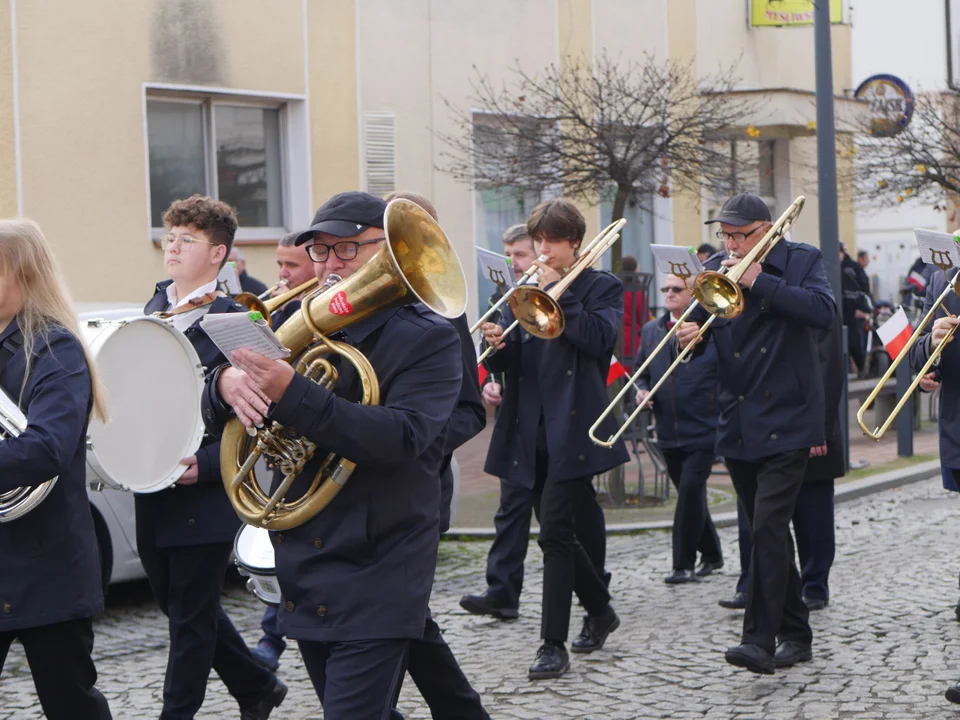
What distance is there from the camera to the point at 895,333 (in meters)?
7.78

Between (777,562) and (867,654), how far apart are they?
2.51 ft

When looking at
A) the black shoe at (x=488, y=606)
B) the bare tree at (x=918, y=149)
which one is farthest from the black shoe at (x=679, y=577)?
the bare tree at (x=918, y=149)

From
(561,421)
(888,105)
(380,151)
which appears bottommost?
(561,421)

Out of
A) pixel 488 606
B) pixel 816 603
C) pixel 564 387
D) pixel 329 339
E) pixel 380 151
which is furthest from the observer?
pixel 380 151

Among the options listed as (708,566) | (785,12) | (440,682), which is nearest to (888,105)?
(785,12)

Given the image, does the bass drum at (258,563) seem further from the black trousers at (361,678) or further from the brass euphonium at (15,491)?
the black trousers at (361,678)

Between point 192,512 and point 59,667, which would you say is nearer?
point 59,667

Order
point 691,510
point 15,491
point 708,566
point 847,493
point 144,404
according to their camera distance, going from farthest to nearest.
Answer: point 847,493 < point 708,566 < point 691,510 < point 144,404 < point 15,491

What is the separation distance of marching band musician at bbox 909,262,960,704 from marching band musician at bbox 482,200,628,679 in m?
1.32

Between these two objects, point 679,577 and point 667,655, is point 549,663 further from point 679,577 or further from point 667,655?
point 679,577

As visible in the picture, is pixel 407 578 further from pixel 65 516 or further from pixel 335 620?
pixel 65 516

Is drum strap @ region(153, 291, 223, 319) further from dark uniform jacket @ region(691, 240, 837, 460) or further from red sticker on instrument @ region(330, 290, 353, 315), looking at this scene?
dark uniform jacket @ region(691, 240, 837, 460)

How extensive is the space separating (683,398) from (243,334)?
5.19m

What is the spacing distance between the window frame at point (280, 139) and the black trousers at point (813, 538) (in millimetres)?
7909
